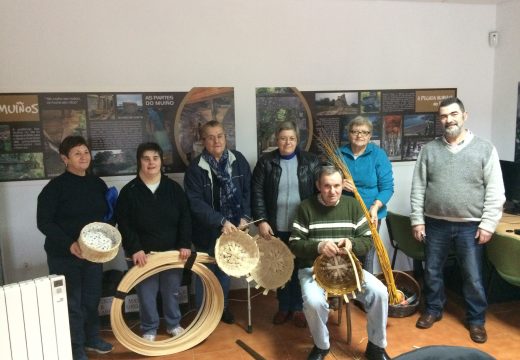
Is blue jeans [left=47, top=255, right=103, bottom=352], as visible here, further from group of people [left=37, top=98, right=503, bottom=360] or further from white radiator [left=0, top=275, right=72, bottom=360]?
white radiator [left=0, top=275, right=72, bottom=360]

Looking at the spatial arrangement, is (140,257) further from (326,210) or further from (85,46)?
(85,46)

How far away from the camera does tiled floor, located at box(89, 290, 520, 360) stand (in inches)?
110

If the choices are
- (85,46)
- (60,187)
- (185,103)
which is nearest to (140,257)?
(60,187)

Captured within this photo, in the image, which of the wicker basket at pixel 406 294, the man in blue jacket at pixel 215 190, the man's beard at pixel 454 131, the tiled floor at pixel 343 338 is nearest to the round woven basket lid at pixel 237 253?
the man in blue jacket at pixel 215 190

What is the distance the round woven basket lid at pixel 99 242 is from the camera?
2.46m

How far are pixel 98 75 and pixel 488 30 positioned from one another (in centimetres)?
353

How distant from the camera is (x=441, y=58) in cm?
394

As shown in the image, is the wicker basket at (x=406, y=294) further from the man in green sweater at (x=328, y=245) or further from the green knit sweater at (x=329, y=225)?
the green knit sweater at (x=329, y=225)

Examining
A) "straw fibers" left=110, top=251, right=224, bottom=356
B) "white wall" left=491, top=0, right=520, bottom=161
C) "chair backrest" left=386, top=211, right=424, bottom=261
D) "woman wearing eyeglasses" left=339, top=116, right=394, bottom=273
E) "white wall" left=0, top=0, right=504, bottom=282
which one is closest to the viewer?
"straw fibers" left=110, top=251, right=224, bottom=356

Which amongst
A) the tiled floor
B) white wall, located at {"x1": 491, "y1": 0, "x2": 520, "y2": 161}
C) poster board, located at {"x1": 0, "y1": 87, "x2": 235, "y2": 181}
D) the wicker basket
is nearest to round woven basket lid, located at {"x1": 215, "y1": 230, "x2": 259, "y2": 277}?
the tiled floor

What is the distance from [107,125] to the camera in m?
3.35

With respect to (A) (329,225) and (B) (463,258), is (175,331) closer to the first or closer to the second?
(A) (329,225)

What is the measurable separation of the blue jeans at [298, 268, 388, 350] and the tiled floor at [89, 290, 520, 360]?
0.71ft

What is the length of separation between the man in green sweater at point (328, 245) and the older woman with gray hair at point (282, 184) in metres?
0.20
